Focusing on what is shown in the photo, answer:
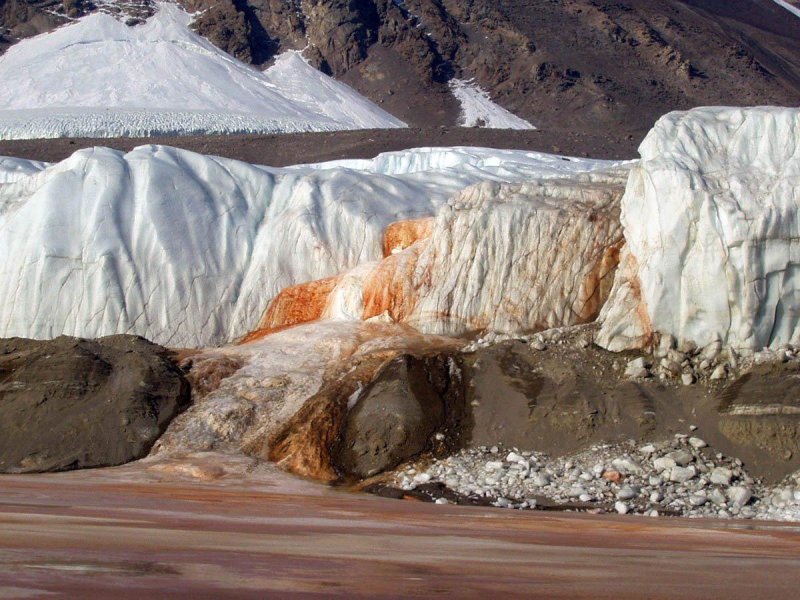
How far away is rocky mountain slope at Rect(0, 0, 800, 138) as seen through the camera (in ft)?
320

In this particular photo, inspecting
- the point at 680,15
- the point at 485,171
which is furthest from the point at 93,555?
the point at 680,15

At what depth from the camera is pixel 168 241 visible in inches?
909

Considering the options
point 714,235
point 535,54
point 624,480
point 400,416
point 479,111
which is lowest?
point 479,111

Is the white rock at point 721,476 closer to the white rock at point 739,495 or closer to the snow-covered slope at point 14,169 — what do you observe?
the white rock at point 739,495

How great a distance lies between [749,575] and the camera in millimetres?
5684

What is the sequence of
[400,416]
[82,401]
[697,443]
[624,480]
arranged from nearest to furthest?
1. [624,480]
2. [697,443]
3. [400,416]
4. [82,401]

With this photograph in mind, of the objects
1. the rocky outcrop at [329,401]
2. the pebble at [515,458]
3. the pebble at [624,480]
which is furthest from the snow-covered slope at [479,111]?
the pebble at [624,480]

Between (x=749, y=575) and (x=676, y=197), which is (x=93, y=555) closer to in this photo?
(x=749, y=575)

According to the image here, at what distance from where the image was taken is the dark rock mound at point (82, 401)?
54.6 feet

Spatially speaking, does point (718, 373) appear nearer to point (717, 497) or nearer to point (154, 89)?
point (717, 497)

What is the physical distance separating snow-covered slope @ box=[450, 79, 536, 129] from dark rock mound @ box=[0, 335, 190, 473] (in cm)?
7173

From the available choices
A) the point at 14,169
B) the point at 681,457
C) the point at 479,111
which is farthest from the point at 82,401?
the point at 479,111

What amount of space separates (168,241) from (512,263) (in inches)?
306

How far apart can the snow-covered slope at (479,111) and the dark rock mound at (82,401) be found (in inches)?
2824
